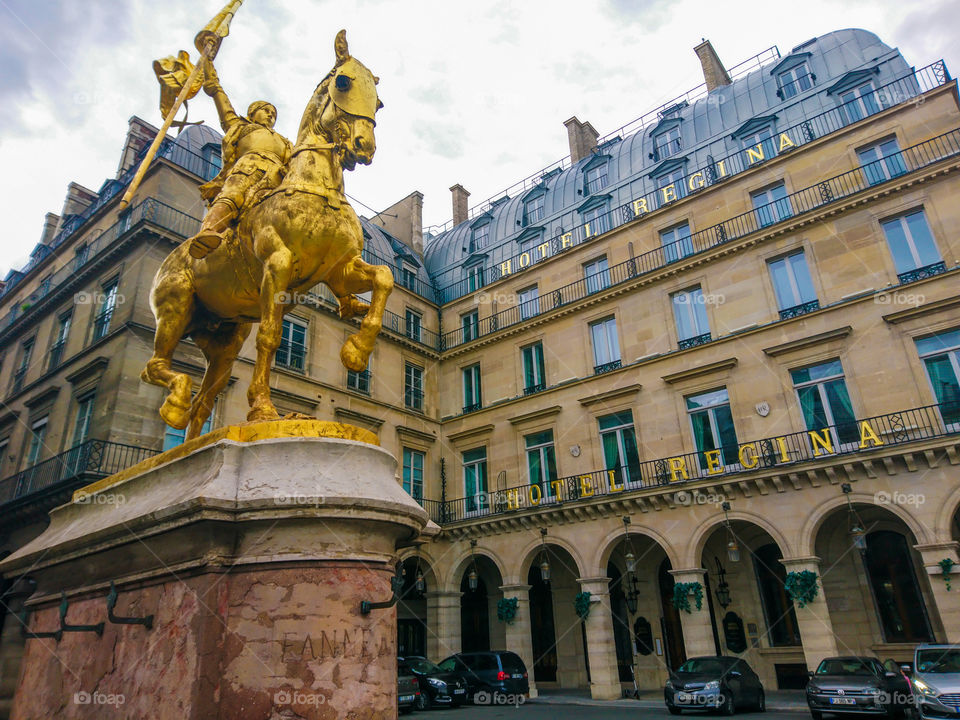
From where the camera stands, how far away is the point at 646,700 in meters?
20.4

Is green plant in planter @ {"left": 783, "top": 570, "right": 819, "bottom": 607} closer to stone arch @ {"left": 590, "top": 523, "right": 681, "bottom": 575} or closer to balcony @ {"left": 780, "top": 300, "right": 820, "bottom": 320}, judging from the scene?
stone arch @ {"left": 590, "top": 523, "right": 681, "bottom": 575}

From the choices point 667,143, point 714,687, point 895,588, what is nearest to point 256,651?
point 714,687

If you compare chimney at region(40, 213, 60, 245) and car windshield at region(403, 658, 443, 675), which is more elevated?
chimney at region(40, 213, 60, 245)

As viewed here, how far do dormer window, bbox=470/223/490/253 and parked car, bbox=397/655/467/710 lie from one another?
21081 millimetres

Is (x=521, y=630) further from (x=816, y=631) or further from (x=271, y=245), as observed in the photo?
(x=271, y=245)

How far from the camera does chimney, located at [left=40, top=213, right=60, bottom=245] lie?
34.0 meters

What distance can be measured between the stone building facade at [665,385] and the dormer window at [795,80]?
0.52 ft

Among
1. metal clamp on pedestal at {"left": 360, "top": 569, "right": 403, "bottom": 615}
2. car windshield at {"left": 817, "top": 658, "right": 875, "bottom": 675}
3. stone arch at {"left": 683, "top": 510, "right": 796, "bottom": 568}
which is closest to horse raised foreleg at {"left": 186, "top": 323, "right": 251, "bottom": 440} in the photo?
metal clamp on pedestal at {"left": 360, "top": 569, "right": 403, "bottom": 615}

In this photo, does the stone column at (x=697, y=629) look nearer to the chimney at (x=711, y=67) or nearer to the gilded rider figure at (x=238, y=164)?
the gilded rider figure at (x=238, y=164)

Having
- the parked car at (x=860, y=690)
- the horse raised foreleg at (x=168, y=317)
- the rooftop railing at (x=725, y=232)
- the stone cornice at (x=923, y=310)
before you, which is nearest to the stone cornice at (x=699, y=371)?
the rooftop railing at (x=725, y=232)

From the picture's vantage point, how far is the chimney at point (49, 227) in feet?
112

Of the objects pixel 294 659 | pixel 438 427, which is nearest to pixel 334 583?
pixel 294 659

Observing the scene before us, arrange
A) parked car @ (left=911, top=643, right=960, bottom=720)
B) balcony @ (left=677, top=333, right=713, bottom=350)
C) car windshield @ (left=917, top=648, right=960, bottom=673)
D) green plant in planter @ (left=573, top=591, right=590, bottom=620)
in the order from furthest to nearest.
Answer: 1. balcony @ (left=677, top=333, right=713, bottom=350)
2. green plant in planter @ (left=573, top=591, right=590, bottom=620)
3. car windshield @ (left=917, top=648, right=960, bottom=673)
4. parked car @ (left=911, top=643, right=960, bottom=720)

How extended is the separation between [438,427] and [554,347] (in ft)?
22.8
